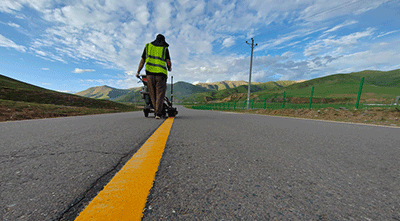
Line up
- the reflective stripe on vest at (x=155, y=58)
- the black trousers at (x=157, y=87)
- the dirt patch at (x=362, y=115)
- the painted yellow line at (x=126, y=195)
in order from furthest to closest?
the dirt patch at (x=362, y=115)
the black trousers at (x=157, y=87)
the reflective stripe on vest at (x=155, y=58)
the painted yellow line at (x=126, y=195)

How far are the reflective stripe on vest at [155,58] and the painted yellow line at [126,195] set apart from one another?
146 inches

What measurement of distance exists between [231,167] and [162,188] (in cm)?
60

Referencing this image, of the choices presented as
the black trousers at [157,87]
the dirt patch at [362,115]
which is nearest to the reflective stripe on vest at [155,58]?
the black trousers at [157,87]

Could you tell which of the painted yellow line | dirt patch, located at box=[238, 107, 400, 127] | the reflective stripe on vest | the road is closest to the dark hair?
the reflective stripe on vest

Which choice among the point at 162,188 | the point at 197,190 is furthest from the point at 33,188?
the point at 197,190

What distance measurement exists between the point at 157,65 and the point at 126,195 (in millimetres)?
4258

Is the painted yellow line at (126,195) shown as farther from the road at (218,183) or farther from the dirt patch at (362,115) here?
the dirt patch at (362,115)

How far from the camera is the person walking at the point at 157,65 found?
4.58m

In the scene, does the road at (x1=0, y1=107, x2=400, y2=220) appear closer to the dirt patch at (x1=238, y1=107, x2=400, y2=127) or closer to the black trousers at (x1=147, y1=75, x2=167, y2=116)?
the black trousers at (x1=147, y1=75, x2=167, y2=116)

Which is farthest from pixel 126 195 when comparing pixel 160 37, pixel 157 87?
pixel 160 37

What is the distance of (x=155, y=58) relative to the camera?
4.61 meters

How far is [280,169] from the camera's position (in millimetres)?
1312

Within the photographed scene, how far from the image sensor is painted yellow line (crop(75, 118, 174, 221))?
0.70 m

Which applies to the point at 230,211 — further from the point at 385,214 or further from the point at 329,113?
the point at 329,113
